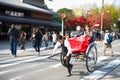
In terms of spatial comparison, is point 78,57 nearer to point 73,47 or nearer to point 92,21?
point 73,47

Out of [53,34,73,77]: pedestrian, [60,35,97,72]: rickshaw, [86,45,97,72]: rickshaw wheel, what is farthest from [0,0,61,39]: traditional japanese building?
[53,34,73,77]: pedestrian

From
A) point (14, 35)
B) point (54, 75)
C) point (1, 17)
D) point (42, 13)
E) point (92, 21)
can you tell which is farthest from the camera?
point (92, 21)

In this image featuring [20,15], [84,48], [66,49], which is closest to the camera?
[66,49]

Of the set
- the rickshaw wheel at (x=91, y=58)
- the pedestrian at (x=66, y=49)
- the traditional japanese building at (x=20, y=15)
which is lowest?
the rickshaw wheel at (x=91, y=58)

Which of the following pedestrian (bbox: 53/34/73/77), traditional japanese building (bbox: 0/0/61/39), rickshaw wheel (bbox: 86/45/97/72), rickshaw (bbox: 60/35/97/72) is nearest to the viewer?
pedestrian (bbox: 53/34/73/77)

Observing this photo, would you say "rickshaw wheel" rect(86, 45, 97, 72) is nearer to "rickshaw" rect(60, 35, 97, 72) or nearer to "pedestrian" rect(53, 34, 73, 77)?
"rickshaw" rect(60, 35, 97, 72)

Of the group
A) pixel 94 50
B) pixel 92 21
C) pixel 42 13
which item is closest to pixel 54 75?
pixel 94 50

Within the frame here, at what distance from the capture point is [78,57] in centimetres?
1016

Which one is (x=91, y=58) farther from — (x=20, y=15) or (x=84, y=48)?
(x=20, y=15)

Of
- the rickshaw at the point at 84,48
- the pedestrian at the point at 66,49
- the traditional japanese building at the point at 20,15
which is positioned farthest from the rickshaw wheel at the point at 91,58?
the traditional japanese building at the point at 20,15

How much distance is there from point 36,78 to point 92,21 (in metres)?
54.6

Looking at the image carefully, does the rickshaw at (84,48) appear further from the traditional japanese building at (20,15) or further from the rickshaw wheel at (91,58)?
the traditional japanese building at (20,15)

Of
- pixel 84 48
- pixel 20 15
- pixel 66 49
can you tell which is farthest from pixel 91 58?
pixel 20 15

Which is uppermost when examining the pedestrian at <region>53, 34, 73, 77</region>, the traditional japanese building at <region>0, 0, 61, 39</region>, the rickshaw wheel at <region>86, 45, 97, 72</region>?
the traditional japanese building at <region>0, 0, 61, 39</region>
